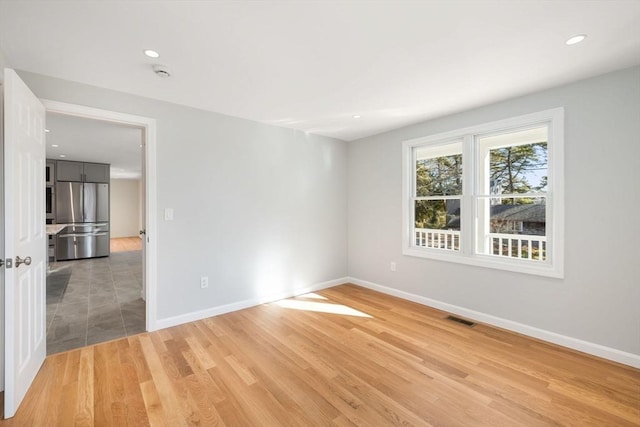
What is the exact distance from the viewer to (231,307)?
3561 mm

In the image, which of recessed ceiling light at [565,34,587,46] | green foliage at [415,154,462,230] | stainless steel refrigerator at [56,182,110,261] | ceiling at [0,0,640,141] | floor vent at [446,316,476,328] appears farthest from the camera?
stainless steel refrigerator at [56,182,110,261]

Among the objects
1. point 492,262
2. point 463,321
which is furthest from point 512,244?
point 463,321

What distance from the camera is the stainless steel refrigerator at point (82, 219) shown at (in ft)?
22.2

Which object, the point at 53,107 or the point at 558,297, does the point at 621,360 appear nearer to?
the point at 558,297

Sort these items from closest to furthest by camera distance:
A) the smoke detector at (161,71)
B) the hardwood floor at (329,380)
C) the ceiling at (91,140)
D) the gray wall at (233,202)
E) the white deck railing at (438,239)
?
the hardwood floor at (329,380), the smoke detector at (161,71), the gray wall at (233,202), the white deck railing at (438,239), the ceiling at (91,140)

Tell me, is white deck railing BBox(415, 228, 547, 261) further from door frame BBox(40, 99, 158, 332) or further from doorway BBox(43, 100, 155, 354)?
doorway BBox(43, 100, 155, 354)

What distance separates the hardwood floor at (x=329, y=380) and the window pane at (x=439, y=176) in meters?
1.68

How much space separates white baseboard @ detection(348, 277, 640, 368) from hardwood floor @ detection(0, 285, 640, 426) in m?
0.09

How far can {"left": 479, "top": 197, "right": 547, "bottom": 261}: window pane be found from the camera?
116 inches

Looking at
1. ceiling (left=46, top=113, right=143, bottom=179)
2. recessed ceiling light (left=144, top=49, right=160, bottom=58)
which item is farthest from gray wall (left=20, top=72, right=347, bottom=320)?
recessed ceiling light (left=144, top=49, right=160, bottom=58)

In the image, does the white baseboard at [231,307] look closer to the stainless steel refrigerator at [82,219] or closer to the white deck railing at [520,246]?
the white deck railing at [520,246]

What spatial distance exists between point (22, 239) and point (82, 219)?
639 centimetres

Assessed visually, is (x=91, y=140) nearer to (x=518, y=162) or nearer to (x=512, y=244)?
(x=518, y=162)

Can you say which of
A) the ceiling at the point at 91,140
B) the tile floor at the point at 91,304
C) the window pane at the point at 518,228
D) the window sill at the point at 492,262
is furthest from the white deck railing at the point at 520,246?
the ceiling at the point at 91,140
